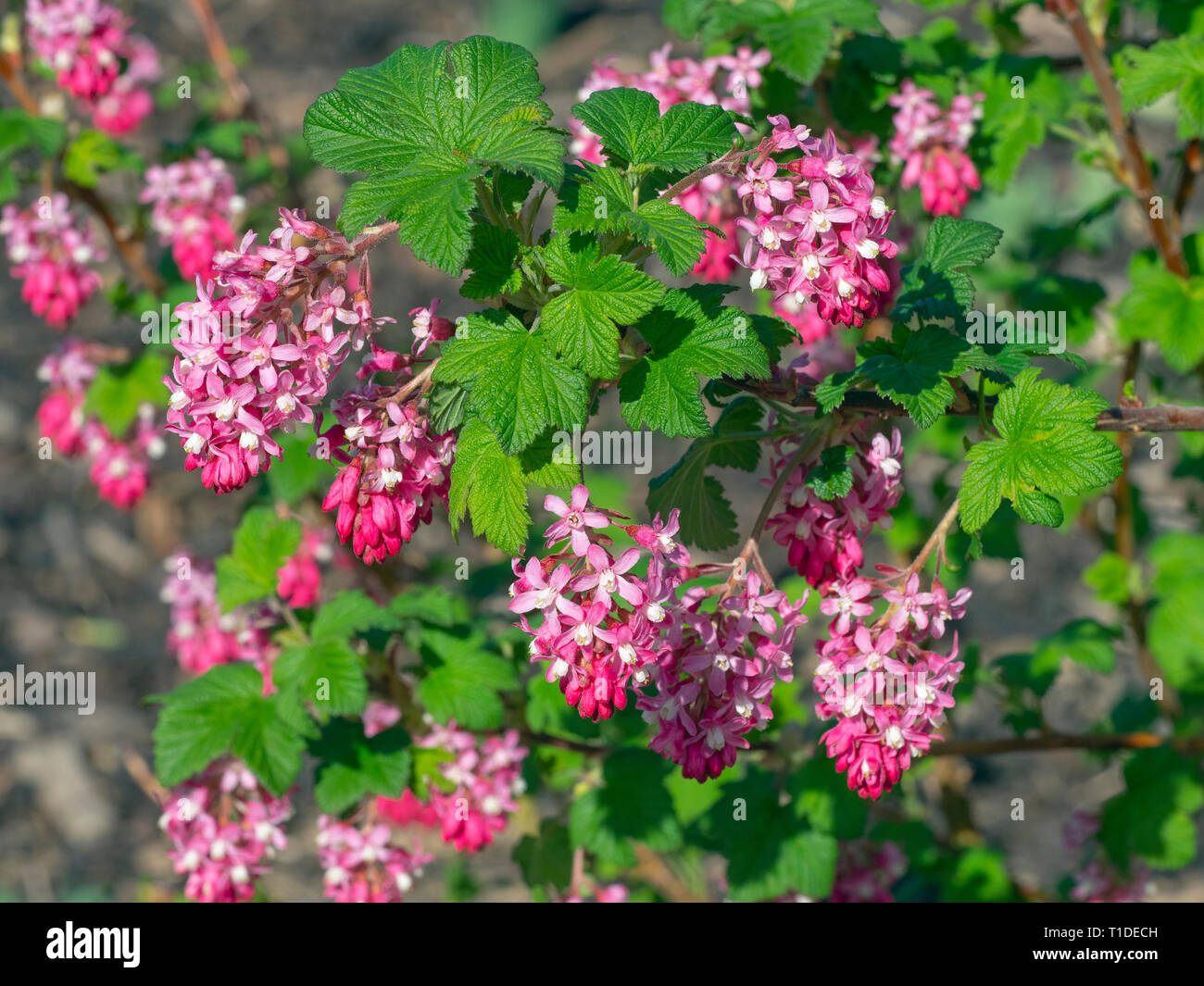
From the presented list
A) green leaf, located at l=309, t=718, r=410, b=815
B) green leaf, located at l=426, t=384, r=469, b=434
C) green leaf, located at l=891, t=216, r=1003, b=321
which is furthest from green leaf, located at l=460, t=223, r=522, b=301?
green leaf, located at l=309, t=718, r=410, b=815

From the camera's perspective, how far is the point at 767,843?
11.0 ft

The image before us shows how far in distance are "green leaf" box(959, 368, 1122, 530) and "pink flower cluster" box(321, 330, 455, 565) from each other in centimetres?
96

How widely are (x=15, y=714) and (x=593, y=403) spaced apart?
4.58 metres

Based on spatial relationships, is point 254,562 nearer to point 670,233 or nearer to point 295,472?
point 295,472

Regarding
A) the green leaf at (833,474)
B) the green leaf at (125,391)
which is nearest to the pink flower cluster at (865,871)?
the green leaf at (833,474)

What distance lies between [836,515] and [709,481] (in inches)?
11.4

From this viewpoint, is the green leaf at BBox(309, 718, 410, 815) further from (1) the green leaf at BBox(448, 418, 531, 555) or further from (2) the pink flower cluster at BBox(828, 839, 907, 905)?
(2) the pink flower cluster at BBox(828, 839, 907, 905)

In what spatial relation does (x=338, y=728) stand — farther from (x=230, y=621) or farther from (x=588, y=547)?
(x=588, y=547)

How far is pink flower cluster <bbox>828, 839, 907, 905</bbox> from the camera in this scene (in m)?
3.59

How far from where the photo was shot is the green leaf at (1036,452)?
2.03 meters

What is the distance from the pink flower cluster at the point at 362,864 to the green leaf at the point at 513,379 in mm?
1670

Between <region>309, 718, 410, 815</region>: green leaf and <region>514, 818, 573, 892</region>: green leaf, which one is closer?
<region>309, 718, 410, 815</region>: green leaf

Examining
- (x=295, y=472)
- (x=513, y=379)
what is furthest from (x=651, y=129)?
(x=295, y=472)

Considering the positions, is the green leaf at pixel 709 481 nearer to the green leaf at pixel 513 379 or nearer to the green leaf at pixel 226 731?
the green leaf at pixel 513 379
